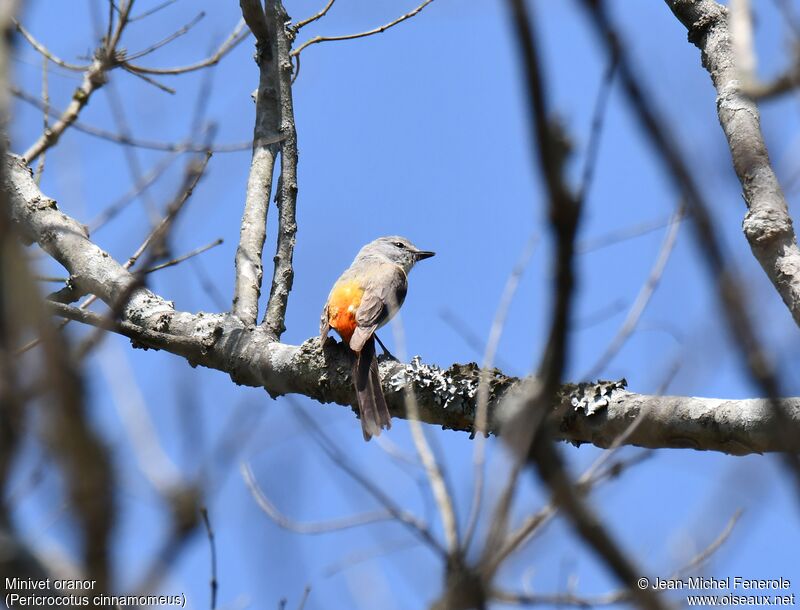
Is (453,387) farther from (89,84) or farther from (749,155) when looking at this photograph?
(89,84)

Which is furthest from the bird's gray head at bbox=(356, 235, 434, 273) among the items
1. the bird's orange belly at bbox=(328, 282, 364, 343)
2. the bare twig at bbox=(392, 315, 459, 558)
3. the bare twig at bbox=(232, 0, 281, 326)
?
the bare twig at bbox=(392, 315, 459, 558)

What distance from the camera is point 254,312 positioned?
497 centimetres

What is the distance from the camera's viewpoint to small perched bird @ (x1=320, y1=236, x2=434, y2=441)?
4.44 meters

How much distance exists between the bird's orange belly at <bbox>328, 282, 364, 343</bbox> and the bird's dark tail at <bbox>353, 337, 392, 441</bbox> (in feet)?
2.83

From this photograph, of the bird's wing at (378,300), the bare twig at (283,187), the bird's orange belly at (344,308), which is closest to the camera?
the bare twig at (283,187)

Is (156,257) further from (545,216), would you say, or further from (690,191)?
(690,191)

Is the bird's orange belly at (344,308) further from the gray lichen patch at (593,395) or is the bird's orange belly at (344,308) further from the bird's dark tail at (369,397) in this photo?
the gray lichen patch at (593,395)

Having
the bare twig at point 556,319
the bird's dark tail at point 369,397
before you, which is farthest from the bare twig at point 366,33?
the bare twig at point 556,319

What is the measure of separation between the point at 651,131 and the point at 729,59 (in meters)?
3.27

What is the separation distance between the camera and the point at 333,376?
178 inches

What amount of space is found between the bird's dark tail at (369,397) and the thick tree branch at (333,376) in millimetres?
58

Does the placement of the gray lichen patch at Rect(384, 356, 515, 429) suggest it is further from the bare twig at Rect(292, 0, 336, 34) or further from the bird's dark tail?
the bare twig at Rect(292, 0, 336, 34)

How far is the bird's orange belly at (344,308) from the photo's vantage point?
18.7 ft

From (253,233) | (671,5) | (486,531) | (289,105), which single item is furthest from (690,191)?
(289,105)
